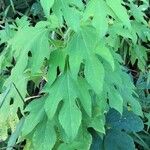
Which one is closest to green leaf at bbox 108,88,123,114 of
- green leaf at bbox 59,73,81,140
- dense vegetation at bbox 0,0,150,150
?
dense vegetation at bbox 0,0,150,150

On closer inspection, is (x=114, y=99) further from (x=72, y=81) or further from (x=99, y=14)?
(x=99, y=14)

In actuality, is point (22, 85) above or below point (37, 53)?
below

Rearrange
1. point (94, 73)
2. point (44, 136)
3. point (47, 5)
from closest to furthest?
1. point (47, 5)
2. point (94, 73)
3. point (44, 136)

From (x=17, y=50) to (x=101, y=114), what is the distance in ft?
1.07

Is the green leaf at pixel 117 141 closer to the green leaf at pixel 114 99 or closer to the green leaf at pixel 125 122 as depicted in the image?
the green leaf at pixel 125 122

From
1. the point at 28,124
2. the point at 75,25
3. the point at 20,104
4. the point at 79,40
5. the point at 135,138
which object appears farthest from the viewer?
the point at 135,138

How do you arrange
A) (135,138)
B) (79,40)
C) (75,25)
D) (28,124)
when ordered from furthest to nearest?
1. (135,138)
2. (28,124)
3. (79,40)
4. (75,25)

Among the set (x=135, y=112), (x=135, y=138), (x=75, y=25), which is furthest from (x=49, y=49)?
(x=135, y=138)

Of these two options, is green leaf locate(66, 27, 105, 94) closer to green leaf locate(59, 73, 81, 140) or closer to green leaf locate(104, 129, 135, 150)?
green leaf locate(59, 73, 81, 140)

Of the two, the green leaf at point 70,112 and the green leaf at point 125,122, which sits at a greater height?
the green leaf at point 70,112

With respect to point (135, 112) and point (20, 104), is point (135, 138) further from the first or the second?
point (20, 104)

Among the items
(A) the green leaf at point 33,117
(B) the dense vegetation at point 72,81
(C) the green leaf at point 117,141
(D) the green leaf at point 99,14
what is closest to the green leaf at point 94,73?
(B) the dense vegetation at point 72,81

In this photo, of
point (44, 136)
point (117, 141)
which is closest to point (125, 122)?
point (117, 141)

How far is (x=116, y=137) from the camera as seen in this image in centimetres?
151
